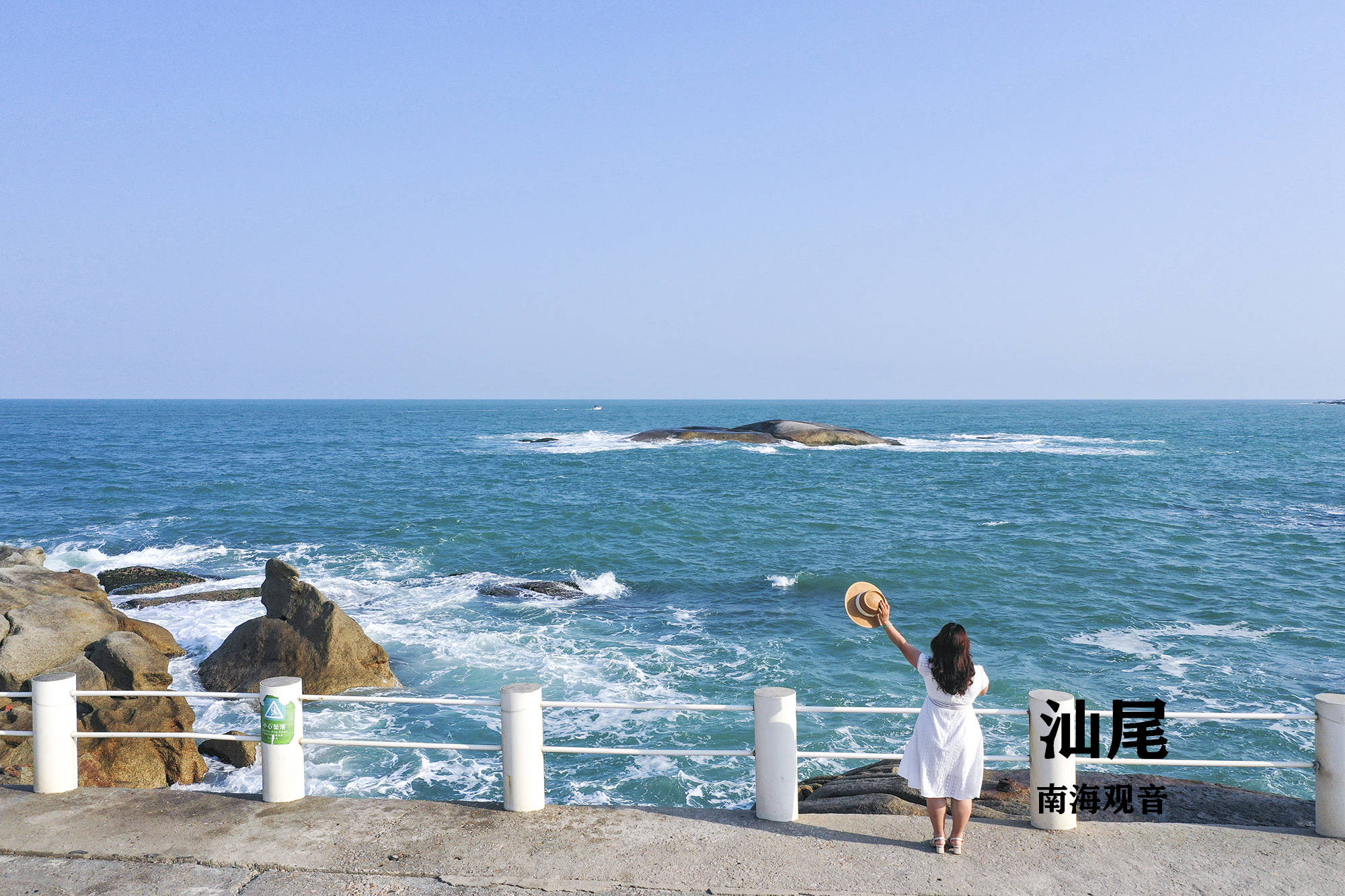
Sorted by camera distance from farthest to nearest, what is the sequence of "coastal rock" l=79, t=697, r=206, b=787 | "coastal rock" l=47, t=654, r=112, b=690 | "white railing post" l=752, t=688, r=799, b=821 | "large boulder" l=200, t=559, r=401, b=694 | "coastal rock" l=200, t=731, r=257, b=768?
"large boulder" l=200, t=559, r=401, b=694 → "coastal rock" l=47, t=654, r=112, b=690 → "coastal rock" l=200, t=731, r=257, b=768 → "coastal rock" l=79, t=697, r=206, b=787 → "white railing post" l=752, t=688, r=799, b=821

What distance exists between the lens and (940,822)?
19.9ft

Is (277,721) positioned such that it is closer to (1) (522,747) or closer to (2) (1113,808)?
(1) (522,747)

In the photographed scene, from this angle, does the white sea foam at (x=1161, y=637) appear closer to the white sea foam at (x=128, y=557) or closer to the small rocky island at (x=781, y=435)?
the white sea foam at (x=128, y=557)

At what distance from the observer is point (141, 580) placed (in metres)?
23.7

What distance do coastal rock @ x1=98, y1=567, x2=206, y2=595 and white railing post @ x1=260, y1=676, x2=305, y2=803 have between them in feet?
60.4

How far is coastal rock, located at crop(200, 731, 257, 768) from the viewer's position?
39.4 feet

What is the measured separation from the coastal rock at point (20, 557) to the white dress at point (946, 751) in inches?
942

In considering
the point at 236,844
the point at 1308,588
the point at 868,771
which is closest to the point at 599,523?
the point at 1308,588

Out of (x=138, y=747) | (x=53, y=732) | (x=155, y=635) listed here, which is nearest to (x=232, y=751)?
(x=138, y=747)

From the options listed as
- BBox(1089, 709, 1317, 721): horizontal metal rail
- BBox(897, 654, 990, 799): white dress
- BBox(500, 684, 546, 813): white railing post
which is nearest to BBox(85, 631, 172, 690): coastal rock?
BBox(500, 684, 546, 813): white railing post

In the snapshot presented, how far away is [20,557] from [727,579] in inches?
749

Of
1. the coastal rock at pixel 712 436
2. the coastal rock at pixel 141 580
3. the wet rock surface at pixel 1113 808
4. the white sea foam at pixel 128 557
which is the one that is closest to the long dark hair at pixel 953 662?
the wet rock surface at pixel 1113 808

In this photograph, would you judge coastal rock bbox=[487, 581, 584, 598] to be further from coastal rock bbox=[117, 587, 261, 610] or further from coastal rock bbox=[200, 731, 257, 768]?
coastal rock bbox=[200, 731, 257, 768]

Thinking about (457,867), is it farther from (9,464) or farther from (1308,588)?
(9,464)
